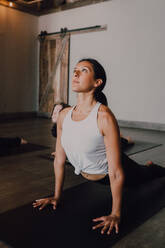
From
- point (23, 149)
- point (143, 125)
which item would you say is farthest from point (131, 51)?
point (23, 149)

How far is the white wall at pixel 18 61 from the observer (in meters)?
6.32

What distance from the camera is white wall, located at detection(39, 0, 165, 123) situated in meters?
5.18

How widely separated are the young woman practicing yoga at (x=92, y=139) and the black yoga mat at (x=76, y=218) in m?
0.06

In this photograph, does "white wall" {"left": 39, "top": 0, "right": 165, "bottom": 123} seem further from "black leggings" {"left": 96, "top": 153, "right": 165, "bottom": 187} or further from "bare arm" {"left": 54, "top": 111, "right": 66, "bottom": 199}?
"bare arm" {"left": 54, "top": 111, "right": 66, "bottom": 199}

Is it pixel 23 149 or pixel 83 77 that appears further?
pixel 23 149

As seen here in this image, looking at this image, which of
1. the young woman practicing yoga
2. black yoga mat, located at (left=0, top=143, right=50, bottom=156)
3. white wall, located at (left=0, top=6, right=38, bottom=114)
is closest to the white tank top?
the young woman practicing yoga

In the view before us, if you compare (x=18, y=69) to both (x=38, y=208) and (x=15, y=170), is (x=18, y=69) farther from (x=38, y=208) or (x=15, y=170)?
(x=38, y=208)

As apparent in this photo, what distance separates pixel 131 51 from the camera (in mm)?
5488

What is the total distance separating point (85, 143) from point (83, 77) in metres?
0.34

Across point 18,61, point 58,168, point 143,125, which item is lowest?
point 143,125

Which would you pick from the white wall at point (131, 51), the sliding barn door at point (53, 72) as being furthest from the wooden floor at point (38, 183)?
the sliding barn door at point (53, 72)

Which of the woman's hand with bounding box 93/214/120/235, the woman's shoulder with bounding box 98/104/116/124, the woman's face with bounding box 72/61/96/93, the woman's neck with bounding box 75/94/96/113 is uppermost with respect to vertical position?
the woman's face with bounding box 72/61/96/93

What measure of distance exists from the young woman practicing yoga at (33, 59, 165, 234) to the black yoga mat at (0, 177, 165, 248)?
0.21 ft

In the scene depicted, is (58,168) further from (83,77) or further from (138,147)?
(138,147)
